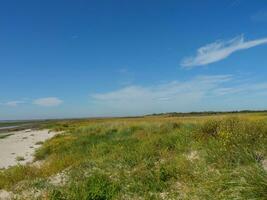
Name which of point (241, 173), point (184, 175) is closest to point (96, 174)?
point (184, 175)

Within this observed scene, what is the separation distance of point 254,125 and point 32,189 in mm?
6934

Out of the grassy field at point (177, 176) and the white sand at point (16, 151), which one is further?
the white sand at point (16, 151)

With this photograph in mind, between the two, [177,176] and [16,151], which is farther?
[16,151]

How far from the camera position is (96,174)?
8594mm

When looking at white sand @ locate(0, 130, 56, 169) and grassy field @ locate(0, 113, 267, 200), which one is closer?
grassy field @ locate(0, 113, 267, 200)

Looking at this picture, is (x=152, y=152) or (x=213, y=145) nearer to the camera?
(x=213, y=145)

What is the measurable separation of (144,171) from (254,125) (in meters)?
4.37

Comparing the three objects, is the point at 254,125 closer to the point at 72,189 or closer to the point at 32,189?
the point at 72,189

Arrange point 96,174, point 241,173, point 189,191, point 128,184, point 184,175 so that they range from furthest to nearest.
→ point 96,174 < point 128,184 < point 184,175 < point 189,191 < point 241,173

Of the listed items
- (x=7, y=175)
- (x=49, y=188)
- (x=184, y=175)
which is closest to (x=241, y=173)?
(x=184, y=175)

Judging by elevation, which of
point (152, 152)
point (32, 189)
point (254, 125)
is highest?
point (254, 125)

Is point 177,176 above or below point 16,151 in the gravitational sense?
above

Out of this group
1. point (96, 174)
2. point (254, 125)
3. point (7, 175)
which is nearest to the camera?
point (96, 174)

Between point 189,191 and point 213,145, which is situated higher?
point 213,145
